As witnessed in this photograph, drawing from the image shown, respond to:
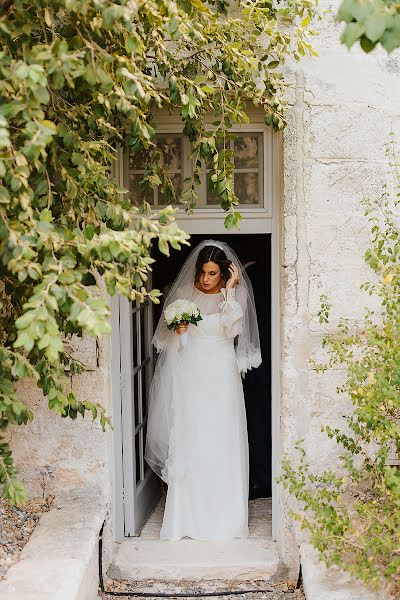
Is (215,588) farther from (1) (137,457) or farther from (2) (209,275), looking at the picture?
(2) (209,275)

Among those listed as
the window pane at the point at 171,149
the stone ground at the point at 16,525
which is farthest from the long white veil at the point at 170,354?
the stone ground at the point at 16,525

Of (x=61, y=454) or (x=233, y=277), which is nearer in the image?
(x=61, y=454)

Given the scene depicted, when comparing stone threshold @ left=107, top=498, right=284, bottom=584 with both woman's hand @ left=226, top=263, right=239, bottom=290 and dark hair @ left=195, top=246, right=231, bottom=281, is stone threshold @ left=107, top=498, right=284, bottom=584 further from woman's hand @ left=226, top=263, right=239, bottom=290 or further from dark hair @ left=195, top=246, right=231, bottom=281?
dark hair @ left=195, top=246, right=231, bottom=281

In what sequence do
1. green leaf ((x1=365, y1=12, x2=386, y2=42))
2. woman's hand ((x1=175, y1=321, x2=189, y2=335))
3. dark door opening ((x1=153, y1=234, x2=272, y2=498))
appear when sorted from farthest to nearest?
dark door opening ((x1=153, y1=234, x2=272, y2=498)) < woman's hand ((x1=175, y1=321, x2=189, y2=335)) < green leaf ((x1=365, y1=12, x2=386, y2=42))

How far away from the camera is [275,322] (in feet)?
16.0

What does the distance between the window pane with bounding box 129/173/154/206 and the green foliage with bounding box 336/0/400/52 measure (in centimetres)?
282

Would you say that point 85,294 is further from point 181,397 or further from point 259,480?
point 259,480

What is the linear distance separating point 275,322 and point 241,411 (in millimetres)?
862

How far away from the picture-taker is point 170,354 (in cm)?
545

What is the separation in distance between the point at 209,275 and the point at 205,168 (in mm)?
773

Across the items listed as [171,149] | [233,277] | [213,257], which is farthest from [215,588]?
[171,149]

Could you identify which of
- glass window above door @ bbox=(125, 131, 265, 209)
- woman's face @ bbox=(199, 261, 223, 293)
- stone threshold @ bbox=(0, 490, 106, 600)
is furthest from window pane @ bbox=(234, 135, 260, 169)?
stone threshold @ bbox=(0, 490, 106, 600)

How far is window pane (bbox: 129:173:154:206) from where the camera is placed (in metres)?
4.99

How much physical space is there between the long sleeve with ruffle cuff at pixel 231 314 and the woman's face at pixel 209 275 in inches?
3.7
